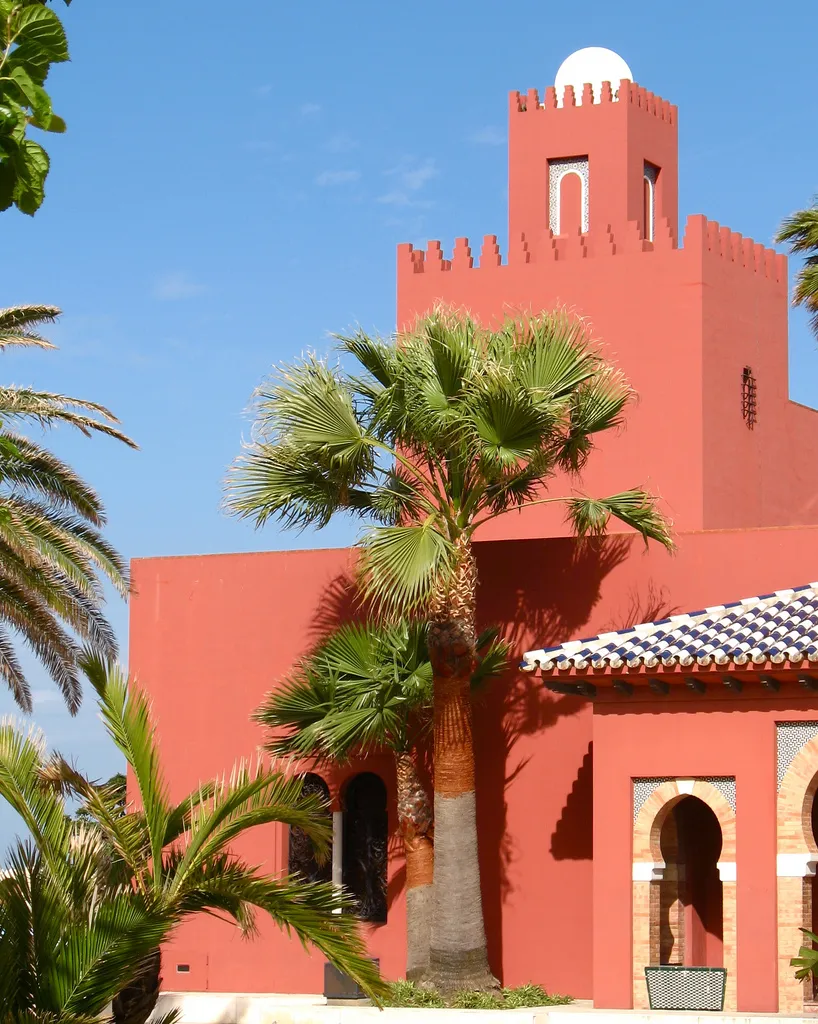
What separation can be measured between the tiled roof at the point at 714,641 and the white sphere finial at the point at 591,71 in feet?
29.9

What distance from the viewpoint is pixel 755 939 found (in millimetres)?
15391

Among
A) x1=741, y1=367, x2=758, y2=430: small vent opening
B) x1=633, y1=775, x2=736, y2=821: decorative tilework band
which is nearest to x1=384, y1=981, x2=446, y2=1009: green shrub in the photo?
x1=633, y1=775, x2=736, y2=821: decorative tilework band

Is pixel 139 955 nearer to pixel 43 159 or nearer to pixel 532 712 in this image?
pixel 43 159

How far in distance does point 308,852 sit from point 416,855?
2.16 meters

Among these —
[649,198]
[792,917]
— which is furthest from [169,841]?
[649,198]

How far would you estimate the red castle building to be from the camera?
1560 cm

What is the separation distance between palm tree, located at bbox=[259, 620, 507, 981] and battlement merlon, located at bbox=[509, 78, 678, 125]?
8.43 m

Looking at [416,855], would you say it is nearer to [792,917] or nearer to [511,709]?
[511,709]

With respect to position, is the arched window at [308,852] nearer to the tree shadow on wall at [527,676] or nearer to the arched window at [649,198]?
the tree shadow on wall at [527,676]

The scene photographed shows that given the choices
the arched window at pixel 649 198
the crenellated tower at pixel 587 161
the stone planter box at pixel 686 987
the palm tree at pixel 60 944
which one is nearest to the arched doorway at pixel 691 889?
the stone planter box at pixel 686 987

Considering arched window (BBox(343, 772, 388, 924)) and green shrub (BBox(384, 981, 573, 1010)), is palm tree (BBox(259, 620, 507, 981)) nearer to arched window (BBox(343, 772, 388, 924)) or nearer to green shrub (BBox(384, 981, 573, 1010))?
green shrub (BBox(384, 981, 573, 1010))

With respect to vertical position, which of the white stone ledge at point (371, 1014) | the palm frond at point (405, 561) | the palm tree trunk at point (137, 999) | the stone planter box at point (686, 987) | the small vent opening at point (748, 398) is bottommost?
the white stone ledge at point (371, 1014)

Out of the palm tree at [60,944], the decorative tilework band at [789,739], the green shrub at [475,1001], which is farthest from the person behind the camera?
the green shrub at [475,1001]

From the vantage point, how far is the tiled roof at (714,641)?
15.1 meters
